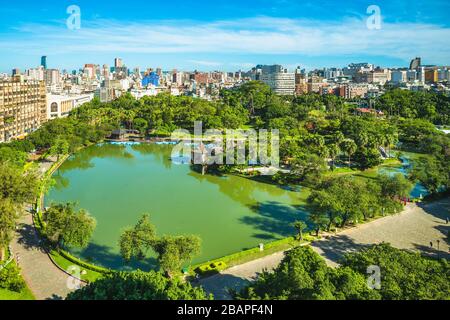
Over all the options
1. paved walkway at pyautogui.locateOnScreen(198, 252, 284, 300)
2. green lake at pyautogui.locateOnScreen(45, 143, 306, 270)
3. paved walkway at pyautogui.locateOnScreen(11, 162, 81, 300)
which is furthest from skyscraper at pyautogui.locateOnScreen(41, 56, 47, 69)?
paved walkway at pyautogui.locateOnScreen(198, 252, 284, 300)

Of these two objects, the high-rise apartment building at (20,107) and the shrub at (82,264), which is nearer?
the shrub at (82,264)

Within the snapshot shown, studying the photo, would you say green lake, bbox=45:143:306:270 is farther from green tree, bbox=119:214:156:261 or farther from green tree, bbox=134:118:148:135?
green tree, bbox=134:118:148:135

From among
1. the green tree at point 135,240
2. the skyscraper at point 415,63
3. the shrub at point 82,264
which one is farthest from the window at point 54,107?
the skyscraper at point 415,63

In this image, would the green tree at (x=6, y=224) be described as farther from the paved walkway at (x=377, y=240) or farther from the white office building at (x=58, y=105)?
the white office building at (x=58, y=105)

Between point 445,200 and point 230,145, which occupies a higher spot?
point 230,145

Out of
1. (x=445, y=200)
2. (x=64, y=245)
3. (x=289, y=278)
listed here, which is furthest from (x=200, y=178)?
(x=289, y=278)

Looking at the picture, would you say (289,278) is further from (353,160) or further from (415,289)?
(353,160)
